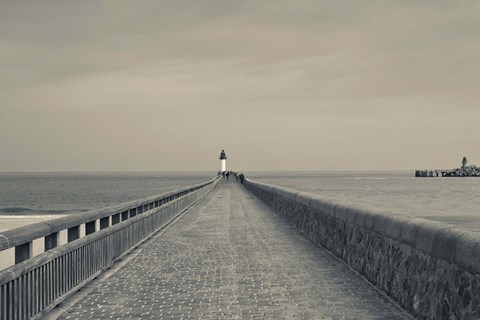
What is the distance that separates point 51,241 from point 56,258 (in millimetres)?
258

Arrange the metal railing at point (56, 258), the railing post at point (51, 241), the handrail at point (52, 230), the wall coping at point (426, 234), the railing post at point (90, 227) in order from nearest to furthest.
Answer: the wall coping at point (426, 234) → the metal railing at point (56, 258) → the handrail at point (52, 230) → the railing post at point (51, 241) → the railing post at point (90, 227)

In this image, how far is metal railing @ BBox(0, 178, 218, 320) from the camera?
647 cm

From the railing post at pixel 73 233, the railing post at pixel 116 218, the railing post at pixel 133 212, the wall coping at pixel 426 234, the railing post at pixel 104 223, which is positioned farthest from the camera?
the railing post at pixel 133 212

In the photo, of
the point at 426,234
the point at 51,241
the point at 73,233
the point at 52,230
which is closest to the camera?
the point at 426,234

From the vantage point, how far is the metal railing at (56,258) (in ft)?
21.2

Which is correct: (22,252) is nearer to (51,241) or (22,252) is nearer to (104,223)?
(51,241)

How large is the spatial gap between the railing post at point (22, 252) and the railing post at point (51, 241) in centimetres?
98

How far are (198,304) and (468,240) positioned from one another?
3.63 m

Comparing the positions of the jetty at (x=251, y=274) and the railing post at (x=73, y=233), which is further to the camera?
the railing post at (x=73, y=233)

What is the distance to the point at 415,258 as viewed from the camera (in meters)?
7.42

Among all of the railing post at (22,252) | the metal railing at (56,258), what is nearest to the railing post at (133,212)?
the metal railing at (56,258)

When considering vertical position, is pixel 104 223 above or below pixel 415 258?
above

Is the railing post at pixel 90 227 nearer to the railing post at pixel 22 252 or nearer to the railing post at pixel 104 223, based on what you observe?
the railing post at pixel 104 223

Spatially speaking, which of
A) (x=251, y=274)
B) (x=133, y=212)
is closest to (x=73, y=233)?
(x=251, y=274)
